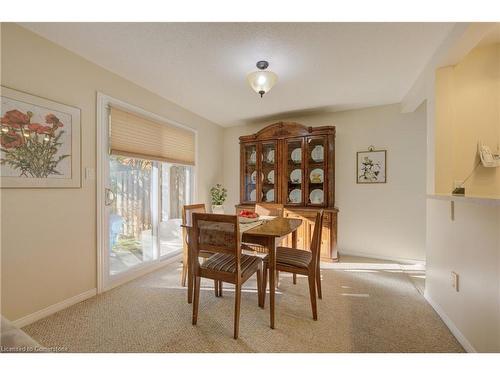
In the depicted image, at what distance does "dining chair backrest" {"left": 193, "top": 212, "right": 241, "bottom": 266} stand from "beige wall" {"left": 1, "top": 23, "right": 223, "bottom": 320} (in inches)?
47.8

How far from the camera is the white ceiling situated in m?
1.65

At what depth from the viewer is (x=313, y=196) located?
3.43 metres

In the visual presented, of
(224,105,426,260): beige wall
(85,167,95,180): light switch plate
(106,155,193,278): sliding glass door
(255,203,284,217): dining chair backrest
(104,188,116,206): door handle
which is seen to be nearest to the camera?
(85,167,95,180): light switch plate

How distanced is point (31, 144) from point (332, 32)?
245 centimetres

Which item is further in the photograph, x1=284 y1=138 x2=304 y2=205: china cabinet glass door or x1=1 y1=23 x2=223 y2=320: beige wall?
x1=284 y1=138 x2=304 y2=205: china cabinet glass door

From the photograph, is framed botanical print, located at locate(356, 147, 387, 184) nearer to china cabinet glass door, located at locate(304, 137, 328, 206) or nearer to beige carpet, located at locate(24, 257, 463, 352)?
china cabinet glass door, located at locate(304, 137, 328, 206)

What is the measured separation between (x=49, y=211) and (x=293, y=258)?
2.07m

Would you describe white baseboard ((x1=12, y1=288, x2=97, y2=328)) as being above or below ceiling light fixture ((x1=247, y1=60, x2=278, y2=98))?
below

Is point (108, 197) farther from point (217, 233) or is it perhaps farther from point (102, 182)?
point (217, 233)

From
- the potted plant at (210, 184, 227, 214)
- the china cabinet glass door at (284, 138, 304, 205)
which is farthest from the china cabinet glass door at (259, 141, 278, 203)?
the potted plant at (210, 184, 227, 214)

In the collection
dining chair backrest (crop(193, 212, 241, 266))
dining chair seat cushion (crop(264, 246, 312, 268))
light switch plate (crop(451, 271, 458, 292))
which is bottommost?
light switch plate (crop(451, 271, 458, 292))
